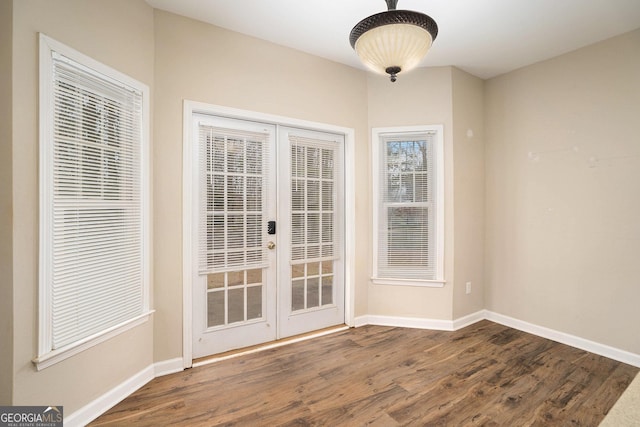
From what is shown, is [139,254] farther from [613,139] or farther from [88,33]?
[613,139]

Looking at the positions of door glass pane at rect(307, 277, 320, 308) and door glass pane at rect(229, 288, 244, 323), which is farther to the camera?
door glass pane at rect(307, 277, 320, 308)

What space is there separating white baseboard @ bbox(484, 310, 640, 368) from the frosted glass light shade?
3063 mm

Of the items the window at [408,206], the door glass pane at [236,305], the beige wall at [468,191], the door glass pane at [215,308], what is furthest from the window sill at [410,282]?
the door glass pane at [215,308]

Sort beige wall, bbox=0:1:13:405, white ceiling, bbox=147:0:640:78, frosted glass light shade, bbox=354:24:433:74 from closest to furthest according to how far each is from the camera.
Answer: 1. beige wall, bbox=0:1:13:405
2. frosted glass light shade, bbox=354:24:433:74
3. white ceiling, bbox=147:0:640:78

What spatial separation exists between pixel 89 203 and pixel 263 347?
6.21 ft

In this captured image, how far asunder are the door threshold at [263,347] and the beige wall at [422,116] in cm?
75

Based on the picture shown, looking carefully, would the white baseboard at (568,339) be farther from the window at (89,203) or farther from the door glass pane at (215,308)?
the window at (89,203)

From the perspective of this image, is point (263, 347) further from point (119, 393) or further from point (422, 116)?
point (422, 116)

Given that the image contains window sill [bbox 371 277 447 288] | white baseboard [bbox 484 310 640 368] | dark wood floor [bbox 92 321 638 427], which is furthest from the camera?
window sill [bbox 371 277 447 288]

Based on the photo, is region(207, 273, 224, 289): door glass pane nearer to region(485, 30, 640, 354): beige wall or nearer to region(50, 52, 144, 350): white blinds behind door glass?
region(50, 52, 144, 350): white blinds behind door glass

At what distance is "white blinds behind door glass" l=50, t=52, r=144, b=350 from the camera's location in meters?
1.71

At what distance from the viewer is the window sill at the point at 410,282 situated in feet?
10.8

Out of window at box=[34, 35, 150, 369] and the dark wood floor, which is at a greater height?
window at box=[34, 35, 150, 369]

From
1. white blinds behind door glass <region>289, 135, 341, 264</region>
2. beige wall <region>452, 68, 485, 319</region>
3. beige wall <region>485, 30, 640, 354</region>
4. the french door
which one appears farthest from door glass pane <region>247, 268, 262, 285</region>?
beige wall <region>485, 30, 640, 354</region>
